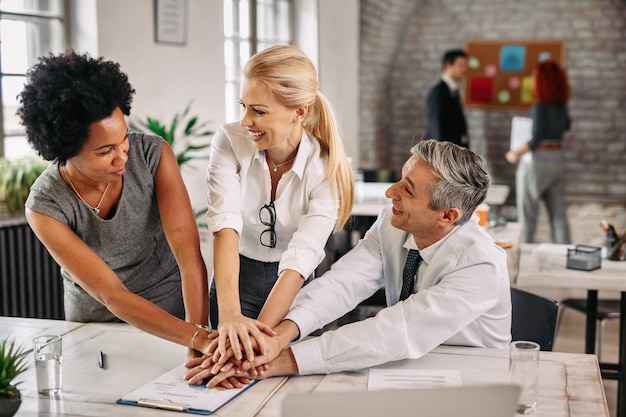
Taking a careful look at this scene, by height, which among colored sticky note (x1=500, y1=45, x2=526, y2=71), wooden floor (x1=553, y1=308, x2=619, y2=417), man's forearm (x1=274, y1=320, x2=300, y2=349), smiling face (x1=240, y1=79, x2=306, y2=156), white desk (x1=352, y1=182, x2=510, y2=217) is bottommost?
wooden floor (x1=553, y1=308, x2=619, y2=417)

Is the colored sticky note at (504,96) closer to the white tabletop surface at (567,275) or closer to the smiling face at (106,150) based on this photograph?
the white tabletop surface at (567,275)

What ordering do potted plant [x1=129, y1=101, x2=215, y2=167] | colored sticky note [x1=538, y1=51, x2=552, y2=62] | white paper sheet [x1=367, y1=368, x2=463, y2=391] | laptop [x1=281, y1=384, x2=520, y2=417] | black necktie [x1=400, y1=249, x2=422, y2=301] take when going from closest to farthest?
1. laptop [x1=281, y1=384, x2=520, y2=417]
2. white paper sheet [x1=367, y1=368, x2=463, y2=391]
3. black necktie [x1=400, y1=249, x2=422, y2=301]
4. potted plant [x1=129, y1=101, x2=215, y2=167]
5. colored sticky note [x1=538, y1=51, x2=552, y2=62]

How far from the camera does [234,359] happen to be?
1771 millimetres

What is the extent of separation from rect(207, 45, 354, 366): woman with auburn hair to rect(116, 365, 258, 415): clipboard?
0.87 ft

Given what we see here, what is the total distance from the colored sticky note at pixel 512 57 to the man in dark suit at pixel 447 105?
3.18ft

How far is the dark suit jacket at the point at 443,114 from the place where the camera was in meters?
6.65

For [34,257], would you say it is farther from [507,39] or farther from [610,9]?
[610,9]

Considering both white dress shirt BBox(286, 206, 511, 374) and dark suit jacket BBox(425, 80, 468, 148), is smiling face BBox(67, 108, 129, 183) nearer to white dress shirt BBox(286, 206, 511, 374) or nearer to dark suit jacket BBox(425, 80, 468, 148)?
white dress shirt BBox(286, 206, 511, 374)

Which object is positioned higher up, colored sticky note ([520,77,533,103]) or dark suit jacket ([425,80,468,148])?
colored sticky note ([520,77,533,103])

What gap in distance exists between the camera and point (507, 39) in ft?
24.6

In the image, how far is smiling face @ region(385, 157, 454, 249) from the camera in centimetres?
204

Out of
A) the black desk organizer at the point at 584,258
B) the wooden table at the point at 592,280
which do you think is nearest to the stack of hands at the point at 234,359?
the wooden table at the point at 592,280

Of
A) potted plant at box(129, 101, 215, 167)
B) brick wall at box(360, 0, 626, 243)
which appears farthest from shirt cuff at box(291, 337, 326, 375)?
brick wall at box(360, 0, 626, 243)

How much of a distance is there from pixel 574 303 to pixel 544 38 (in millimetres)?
4306
